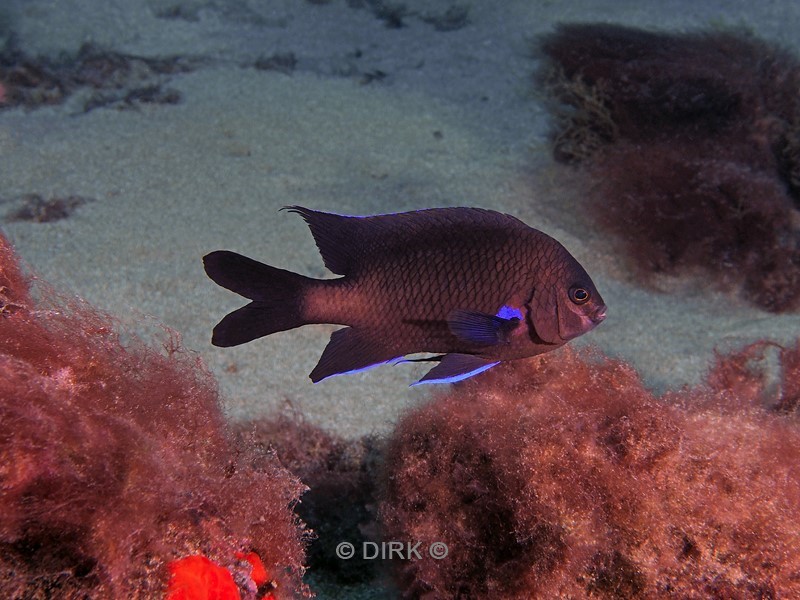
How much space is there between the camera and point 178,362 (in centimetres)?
246

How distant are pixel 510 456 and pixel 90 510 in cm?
148

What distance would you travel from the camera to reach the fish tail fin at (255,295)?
217 cm

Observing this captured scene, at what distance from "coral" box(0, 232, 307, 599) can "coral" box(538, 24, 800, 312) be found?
5.35 metres

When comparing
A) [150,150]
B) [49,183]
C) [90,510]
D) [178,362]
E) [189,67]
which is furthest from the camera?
[189,67]

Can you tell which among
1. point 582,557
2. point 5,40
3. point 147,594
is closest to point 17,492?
point 147,594

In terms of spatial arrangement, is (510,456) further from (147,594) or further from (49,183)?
(49,183)

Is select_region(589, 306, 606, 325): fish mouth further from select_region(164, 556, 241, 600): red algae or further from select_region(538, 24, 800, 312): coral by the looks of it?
select_region(538, 24, 800, 312): coral

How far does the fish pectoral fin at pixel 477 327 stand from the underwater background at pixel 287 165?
30.1 inches

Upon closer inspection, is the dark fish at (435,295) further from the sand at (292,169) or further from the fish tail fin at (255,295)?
the sand at (292,169)

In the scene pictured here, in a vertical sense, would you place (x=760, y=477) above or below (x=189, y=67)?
above

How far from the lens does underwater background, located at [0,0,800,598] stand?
4.60 meters

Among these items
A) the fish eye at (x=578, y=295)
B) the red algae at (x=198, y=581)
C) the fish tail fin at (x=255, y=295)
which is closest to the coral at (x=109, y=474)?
the red algae at (x=198, y=581)

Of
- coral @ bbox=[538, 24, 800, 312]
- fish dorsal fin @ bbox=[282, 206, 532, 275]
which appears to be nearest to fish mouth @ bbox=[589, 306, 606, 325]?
fish dorsal fin @ bbox=[282, 206, 532, 275]

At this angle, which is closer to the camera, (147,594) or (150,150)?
(147,594)
